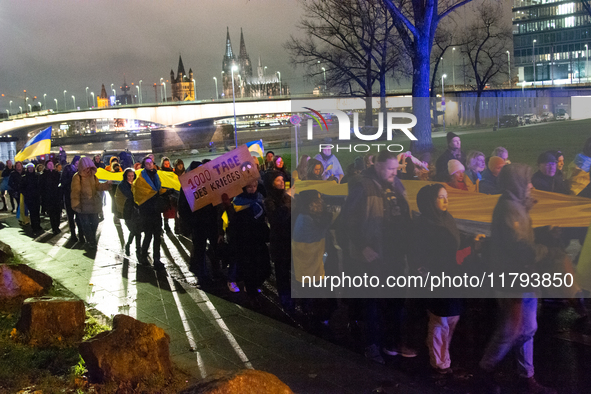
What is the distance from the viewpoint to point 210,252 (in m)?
9.41

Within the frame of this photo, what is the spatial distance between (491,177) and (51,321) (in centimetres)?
443

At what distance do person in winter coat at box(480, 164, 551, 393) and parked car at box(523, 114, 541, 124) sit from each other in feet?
4.81

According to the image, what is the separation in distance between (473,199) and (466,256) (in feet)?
1.66

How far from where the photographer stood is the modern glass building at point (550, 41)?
10681 centimetres

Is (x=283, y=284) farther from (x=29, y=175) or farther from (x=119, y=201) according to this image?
(x=29, y=175)

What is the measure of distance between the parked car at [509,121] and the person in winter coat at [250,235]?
2968mm

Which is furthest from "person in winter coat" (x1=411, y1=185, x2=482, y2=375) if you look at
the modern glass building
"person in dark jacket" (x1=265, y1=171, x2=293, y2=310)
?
the modern glass building

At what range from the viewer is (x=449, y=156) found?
5062 millimetres

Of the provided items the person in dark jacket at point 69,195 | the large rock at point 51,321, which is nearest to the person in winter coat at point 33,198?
the person in dark jacket at point 69,195

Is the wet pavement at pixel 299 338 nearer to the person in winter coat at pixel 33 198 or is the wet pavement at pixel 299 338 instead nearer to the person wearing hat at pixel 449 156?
the person wearing hat at pixel 449 156

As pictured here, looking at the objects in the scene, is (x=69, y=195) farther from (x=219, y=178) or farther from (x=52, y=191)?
(x=219, y=178)

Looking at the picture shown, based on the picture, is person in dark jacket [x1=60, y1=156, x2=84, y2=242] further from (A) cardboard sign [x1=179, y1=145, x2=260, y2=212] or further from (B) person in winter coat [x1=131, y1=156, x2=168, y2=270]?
(A) cardboard sign [x1=179, y1=145, x2=260, y2=212]

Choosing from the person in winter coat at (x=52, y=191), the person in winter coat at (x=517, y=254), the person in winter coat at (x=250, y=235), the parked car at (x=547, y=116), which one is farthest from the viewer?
the person in winter coat at (x=52, y=191)

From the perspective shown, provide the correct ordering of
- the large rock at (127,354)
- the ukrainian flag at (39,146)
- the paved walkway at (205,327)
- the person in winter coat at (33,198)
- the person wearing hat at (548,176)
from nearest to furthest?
1. the large rock at (127,354)
2. the paved walkway at (205,327)
3. the person wearing hat at (548,176)
4. the person in winter coat at (33,198)
5. the ukrainian flag at (39,146)
